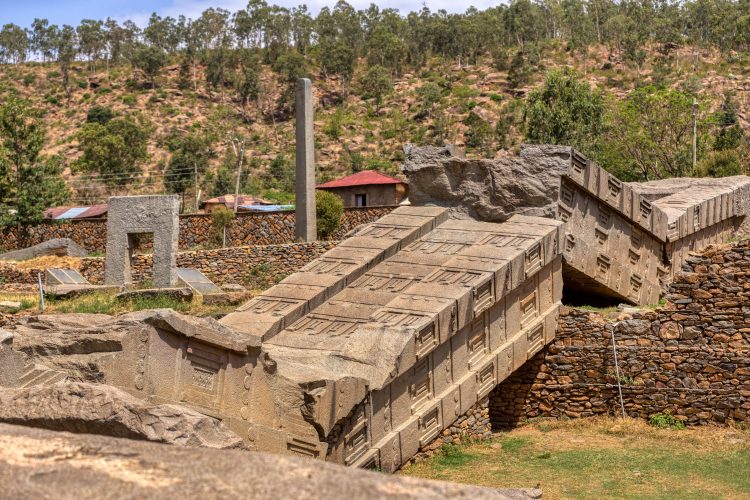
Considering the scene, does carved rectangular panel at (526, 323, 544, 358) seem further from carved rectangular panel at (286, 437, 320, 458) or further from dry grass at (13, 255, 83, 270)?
dry grass at (13, 255, 83, 270)

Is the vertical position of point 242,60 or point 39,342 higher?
point 242,60

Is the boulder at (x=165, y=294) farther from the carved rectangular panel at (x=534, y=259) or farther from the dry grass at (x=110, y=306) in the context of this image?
the carved rectangular panel at (x=534, y=259)

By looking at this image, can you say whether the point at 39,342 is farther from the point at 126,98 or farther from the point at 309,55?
the point at 309,55

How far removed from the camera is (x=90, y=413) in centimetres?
609

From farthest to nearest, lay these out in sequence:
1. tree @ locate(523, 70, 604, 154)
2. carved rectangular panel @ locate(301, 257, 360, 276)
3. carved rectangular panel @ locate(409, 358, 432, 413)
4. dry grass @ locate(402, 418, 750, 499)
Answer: tree @ locate(523, 70, 604, 154) < carved rectangular panel @ locate(301, 257, 360, 276) < carved rectangular panel @ locate(409, 358, 432, 413) < dry grass @ locate(402, 418, 750, 499)

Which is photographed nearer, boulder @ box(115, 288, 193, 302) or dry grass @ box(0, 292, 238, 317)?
dry grass @ box(0, 292, 238, 317)

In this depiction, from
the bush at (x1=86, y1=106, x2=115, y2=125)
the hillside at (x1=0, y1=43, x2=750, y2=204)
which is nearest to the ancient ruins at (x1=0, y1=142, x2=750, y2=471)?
the hillside at (x1=0, y1=43, x2=750, y2=204)

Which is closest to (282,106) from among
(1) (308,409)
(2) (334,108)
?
(2) (334,108)

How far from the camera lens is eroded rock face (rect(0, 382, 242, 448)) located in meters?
6.02

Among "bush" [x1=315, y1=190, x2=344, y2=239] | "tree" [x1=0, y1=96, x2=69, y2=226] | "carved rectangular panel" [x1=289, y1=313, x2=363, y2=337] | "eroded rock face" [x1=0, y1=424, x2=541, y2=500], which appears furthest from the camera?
"tree" [x1=0, y1=96, x2=69, y2=226]

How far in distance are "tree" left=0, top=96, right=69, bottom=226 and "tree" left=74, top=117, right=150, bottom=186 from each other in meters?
16.0

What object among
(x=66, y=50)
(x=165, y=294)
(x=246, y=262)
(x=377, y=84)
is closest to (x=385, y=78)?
(x=377, y=84)

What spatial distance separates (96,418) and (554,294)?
6.75 metres

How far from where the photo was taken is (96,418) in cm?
608
